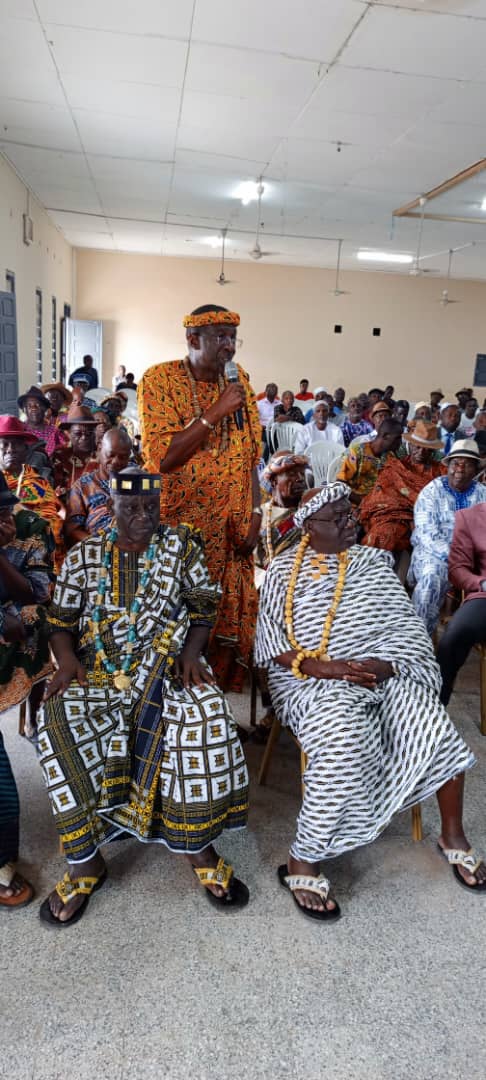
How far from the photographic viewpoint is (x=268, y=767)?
2.75m

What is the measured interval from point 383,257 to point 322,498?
41.0ft

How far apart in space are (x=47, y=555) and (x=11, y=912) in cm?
120

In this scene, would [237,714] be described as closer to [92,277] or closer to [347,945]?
[347,945]

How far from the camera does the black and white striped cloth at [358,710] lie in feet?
6.79

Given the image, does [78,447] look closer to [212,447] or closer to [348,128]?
[212,447]

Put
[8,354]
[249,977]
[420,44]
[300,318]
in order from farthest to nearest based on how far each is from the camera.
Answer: [300,318] < [8,354] < [420,44] < [249,977]

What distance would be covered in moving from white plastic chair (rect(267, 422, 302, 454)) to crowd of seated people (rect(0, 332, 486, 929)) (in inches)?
Result: 197

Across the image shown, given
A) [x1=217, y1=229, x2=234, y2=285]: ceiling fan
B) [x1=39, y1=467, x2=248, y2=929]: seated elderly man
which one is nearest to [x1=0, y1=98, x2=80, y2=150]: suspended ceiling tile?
Answer: [x1=217, y1=229, x2=234, y2=285]: ceiling fan

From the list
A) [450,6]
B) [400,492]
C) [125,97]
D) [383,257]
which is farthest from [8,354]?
[383,257]

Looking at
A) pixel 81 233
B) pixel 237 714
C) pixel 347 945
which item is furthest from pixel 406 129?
pixel 81 233

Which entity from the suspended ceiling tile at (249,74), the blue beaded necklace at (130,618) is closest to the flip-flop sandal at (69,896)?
the blue beaded necklace at (130,618)

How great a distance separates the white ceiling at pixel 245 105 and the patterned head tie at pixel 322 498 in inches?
136

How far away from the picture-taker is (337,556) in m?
2.41

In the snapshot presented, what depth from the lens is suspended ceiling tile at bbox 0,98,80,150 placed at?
20.8ft
